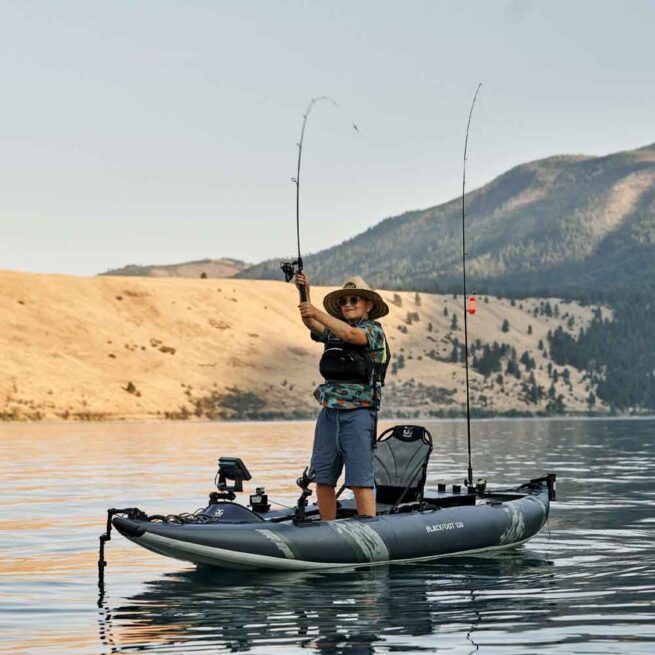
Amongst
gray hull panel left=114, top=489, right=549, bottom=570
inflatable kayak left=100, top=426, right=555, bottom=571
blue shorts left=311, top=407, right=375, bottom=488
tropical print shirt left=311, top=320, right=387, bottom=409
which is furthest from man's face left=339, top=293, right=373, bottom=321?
gray hull panel left=114, top=489, right=549, bottom=570

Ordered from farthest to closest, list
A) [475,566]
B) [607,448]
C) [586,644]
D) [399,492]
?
[607,448], [399,492], [475,566], [586,644]

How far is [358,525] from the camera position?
15477 mm

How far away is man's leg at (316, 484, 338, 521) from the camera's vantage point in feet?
51.7

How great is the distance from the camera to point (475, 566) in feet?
52.9

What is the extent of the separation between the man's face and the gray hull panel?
2.05 m

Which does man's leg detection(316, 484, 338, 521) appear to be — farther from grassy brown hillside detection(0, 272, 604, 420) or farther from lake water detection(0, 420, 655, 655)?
grassy brown hillside detection(0, 272, 604, 420)

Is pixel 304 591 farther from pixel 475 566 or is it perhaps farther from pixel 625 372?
pixel 625 372

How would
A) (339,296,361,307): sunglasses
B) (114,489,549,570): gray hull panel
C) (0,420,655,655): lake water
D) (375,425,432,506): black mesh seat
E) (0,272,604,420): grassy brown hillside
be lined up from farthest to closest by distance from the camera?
(0,272,604,420): grassy brown hillside < (375,425,432,506): black mesh seat < (339,296,361,307): sunglasses < (114,489,549,570): gray hull panel < (0,420,655,655): lake water

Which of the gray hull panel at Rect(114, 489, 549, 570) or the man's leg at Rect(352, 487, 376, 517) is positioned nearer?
the gray hull panel at Rect(114, 489, 549, 570)

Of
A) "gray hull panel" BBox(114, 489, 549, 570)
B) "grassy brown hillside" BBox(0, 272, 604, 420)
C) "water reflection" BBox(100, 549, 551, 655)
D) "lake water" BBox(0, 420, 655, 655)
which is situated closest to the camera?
"lake water" BBox(0, 420, 655, 655)

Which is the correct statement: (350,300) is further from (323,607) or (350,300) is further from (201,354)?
(201,354)

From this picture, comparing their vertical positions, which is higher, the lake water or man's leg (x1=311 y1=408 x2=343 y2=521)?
man's leg (x1=311 y1=408 x2=343 y2=521)

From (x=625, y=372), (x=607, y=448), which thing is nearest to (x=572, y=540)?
(x=607, y=448)

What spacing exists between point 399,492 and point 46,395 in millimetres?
67193
